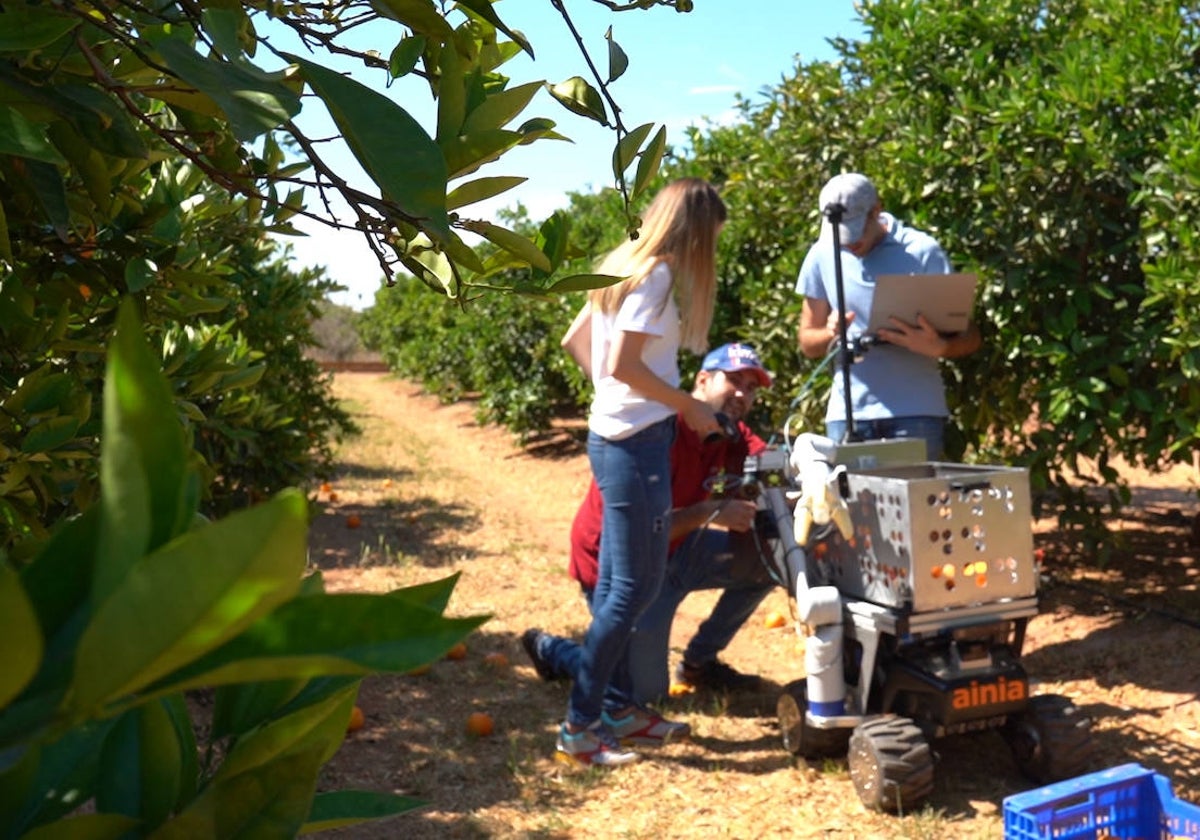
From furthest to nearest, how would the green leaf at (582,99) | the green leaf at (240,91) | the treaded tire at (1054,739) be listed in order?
the treaded tire at (1054,739), the green leaf at (582,99), the green leaf at (240,91)

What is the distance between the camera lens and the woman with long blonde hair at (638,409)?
3693 millimetres

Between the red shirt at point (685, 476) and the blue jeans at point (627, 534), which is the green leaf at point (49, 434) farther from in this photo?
the red shirt at point (685, 476)

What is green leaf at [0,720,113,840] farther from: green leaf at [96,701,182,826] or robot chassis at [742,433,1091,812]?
robot chassis at [742,433,1091,812]

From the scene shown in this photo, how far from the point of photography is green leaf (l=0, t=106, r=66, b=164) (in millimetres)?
773

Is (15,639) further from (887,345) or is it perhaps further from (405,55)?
(887,345)

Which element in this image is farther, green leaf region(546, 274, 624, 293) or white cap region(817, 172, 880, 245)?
white cap region(817, 172, 880, 245)

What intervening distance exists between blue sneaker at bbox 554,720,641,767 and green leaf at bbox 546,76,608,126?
122 inches

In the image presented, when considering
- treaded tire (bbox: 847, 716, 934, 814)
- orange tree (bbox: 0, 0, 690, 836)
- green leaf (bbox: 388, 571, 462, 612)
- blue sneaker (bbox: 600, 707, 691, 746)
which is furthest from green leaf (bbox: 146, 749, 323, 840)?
blue sneaker (bbox: 600, 707, 691, 746)

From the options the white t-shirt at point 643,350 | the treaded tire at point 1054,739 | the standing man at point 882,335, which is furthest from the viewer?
the standing man at point 882,335

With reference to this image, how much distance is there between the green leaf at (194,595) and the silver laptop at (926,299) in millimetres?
3753

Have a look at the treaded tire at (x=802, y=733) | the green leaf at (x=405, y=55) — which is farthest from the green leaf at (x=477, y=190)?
the treaded tire at (x=802, y=733)

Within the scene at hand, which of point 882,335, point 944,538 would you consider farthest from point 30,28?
point 882,335

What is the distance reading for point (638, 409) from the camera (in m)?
3.72

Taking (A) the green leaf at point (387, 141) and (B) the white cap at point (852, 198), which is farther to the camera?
(B) the white cap at point (852, 198)
